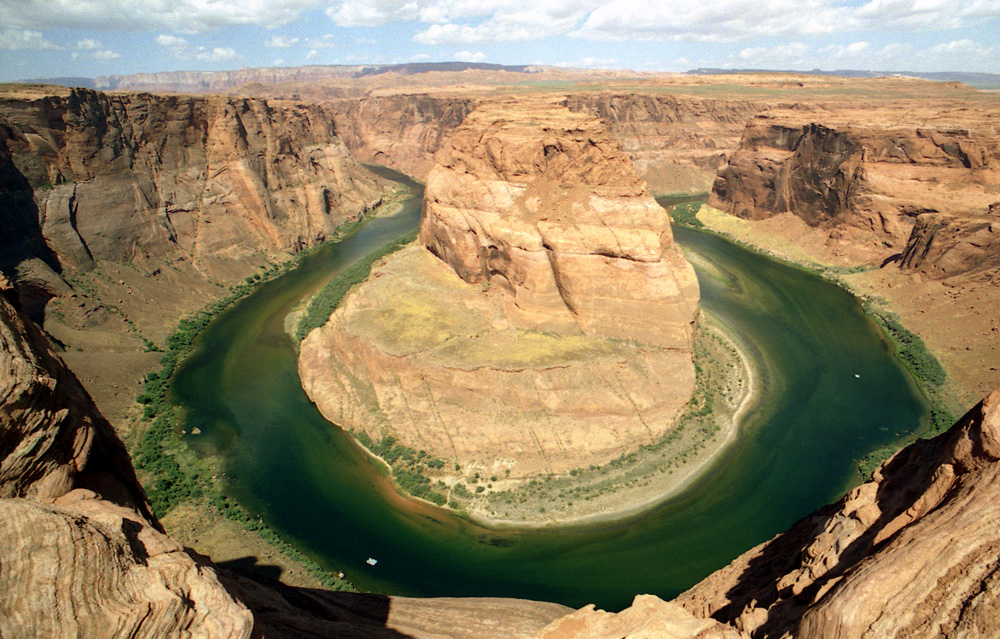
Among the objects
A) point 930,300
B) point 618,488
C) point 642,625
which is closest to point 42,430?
point 642,625

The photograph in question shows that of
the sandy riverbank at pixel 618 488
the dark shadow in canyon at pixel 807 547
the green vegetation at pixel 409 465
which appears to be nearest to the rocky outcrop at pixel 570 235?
the sandy riverbank at pixel 618 488

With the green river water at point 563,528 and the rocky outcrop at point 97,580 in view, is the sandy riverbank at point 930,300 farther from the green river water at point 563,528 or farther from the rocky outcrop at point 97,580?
the rocky outcrop at point 97,580

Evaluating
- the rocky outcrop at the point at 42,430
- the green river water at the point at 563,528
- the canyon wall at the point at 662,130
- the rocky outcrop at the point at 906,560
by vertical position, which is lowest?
the green river water at the point at 563,528

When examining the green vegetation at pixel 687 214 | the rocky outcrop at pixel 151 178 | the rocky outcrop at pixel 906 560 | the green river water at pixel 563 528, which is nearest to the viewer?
the rocky outcrop at pixel 906 560

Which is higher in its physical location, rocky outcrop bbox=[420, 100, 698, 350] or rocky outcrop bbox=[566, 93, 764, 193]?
rocky outcrop bbox=[566, 93, 764, 193]

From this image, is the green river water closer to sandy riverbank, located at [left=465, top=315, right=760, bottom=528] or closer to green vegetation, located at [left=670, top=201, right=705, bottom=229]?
sandy riverbank, located at [left=465, top=315, right=760, bottom=528]

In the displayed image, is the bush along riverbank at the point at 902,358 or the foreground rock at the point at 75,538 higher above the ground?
the foreground rock at the point at 75,538

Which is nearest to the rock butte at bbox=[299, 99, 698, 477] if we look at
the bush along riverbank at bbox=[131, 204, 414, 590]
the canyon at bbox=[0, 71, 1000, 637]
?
the canyon at bbox=[0, 71, 1000, 637]

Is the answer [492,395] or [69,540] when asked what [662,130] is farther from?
[69,540]
